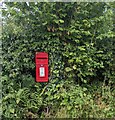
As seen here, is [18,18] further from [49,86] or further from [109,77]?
[109,77]

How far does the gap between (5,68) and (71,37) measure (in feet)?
4.72

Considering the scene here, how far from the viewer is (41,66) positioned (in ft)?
15.5

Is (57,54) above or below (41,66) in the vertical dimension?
above

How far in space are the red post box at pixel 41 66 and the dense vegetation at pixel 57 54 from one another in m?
0.11

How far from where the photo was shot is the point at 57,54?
15.7 ft

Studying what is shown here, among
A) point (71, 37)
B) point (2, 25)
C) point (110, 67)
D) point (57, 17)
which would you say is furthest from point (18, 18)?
point (110, 67)

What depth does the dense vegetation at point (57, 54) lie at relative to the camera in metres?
4.60

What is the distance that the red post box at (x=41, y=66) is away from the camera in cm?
471

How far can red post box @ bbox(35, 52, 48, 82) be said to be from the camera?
4.71 metres

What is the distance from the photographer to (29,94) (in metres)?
4.63

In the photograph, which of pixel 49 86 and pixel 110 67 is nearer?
pixel 49 86

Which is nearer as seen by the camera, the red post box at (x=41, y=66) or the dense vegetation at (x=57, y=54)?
the dense vegetation at (x=57, y=54)

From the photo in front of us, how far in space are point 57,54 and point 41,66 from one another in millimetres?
404

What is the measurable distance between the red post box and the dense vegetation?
0.11m
